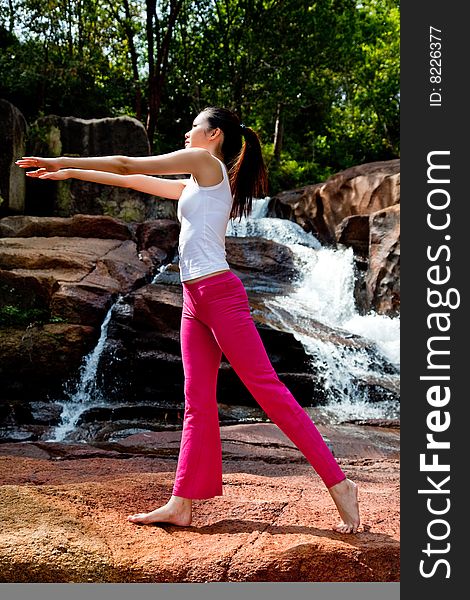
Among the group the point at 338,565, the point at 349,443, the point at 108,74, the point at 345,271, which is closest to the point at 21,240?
the point at 345,271

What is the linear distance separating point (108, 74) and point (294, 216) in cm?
700

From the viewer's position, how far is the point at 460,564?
241cm

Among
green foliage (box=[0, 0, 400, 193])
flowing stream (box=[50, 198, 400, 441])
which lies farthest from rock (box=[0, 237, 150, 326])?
green foliage (box=[0, 0, 400, 193])

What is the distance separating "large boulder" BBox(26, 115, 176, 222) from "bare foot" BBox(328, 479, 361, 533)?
11569 millimetres

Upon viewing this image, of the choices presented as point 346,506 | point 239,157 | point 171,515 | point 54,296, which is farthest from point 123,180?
point 54,296

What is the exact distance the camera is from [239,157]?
3.34 metres

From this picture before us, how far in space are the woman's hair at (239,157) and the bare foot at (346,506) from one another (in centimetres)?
129

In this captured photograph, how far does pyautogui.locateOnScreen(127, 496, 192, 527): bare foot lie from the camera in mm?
3020

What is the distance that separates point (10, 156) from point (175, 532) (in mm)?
11449

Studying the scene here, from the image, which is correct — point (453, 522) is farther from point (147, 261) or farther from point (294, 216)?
point (294, 216)

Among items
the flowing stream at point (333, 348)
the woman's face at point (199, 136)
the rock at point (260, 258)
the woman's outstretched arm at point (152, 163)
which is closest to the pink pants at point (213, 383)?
the woman's outstretched arm at point (152, 163)

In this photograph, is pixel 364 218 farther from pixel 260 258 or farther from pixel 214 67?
pixel 214 67

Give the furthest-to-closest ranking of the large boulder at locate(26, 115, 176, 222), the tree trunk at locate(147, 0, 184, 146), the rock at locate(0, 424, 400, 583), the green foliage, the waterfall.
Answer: the tree trunk at locate(147, 0, 184, 146) < the green foliage < the large boulder at locate(26, 115, 176, 222) < the waterfall < the rock at locate(0, 424, 400, 583)

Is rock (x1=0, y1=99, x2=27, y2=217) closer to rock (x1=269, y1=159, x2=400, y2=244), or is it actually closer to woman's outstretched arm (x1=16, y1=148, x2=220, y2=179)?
Result: rock (x1=269, y1=159, x2=400, y2=244)
